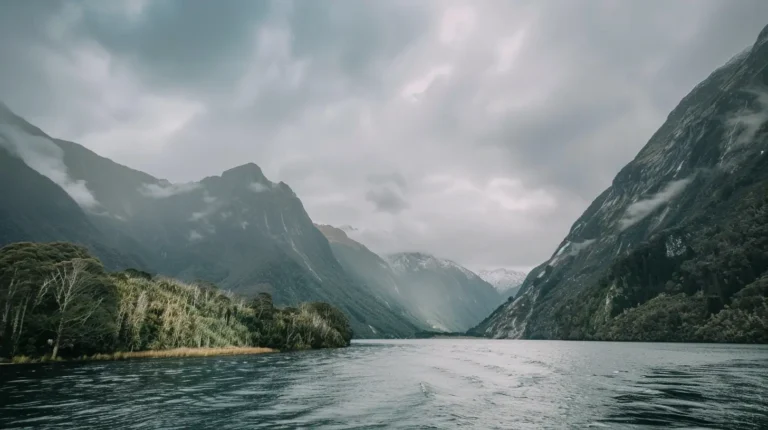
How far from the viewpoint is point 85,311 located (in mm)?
96000

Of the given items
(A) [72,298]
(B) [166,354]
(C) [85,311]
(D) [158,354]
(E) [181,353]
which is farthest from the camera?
(E) [181,353]

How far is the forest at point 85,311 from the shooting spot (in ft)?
291

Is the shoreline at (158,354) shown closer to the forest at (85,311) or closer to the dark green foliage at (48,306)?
the forest at (85,311)

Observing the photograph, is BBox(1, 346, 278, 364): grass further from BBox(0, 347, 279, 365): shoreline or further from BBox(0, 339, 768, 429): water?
BBox(0, 339, 768, 429): water

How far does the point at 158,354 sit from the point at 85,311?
2466 centimetres

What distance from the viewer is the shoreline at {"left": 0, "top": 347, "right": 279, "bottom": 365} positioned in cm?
8756

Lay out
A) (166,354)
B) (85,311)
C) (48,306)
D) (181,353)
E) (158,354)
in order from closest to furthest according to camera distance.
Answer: (48,306)
(85,311)
(158,354)
(166,354)
(181,353)

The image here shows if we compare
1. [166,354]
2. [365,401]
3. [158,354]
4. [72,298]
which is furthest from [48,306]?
[365,401]

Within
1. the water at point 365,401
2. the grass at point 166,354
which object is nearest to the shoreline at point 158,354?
the grass at point 166,354

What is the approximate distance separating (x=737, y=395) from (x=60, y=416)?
67514mm

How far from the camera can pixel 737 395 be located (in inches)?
2026

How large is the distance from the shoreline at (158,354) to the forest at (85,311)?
1.17 meters

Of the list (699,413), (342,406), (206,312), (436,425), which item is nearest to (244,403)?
(342,406)

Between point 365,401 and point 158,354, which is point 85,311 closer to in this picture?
point 158,354
